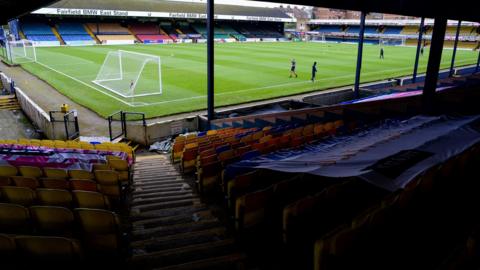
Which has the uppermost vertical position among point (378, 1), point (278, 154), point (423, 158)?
point (378, 1)

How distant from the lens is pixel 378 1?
30.6ft

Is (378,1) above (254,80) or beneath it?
above

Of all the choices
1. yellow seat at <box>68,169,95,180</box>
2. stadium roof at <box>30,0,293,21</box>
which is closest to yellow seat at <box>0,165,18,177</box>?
yellow seat at <box>68,169,95,180</box>

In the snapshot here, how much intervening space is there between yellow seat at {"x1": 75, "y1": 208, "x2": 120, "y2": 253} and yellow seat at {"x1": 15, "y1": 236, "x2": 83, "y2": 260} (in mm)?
519

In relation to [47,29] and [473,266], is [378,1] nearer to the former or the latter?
[473,266]

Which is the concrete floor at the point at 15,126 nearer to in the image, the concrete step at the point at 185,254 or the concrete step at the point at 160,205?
the concrete step at the point at 160,205

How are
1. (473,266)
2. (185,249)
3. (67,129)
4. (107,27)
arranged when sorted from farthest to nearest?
(107,27)
(67,129)
(185,249)
(473,266)

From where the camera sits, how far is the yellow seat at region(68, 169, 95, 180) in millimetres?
6293

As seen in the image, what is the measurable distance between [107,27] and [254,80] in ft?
143

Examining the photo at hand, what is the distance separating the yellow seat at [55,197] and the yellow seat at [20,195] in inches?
4.4

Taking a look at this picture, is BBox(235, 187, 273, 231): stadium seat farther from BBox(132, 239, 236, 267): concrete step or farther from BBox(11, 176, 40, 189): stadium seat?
BBox(11, 176, 40, 189): stadium seat

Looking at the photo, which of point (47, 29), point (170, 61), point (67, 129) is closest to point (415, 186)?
point (67, 129)

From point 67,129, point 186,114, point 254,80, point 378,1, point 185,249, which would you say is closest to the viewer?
point 185,249

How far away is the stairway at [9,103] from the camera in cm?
1995
